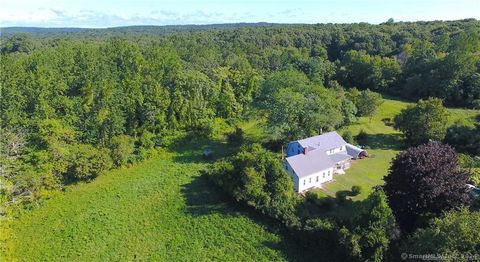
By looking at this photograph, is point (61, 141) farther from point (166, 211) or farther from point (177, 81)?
point (177, 81)

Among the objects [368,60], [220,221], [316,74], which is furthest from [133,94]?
[368,60]

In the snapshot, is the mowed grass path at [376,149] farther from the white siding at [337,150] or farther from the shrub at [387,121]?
the white siding at [337,150]

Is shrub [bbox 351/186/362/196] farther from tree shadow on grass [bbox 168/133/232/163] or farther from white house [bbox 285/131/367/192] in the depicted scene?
tree shadow on grass [bbox 168/133/232/163]

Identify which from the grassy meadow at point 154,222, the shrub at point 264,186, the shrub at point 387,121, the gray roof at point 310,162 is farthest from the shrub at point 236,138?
the shrub at point 387,121

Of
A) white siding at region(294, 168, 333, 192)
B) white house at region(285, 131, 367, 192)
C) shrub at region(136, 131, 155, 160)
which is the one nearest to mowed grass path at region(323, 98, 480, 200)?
white siding at region(294, 168, 333, 192)

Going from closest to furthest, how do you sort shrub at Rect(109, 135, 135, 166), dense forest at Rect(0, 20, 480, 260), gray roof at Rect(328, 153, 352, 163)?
1. dense forest at Rect(0, 20, 480, 260)
2. gray roof at Rect(328, 153, 352, 163)
3. shrub at Rect(109, 135, 135, 166)

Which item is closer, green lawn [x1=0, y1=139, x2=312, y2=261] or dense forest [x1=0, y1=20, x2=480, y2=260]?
green lawn [x1=0, y1=139, x2=312, y2=261]
